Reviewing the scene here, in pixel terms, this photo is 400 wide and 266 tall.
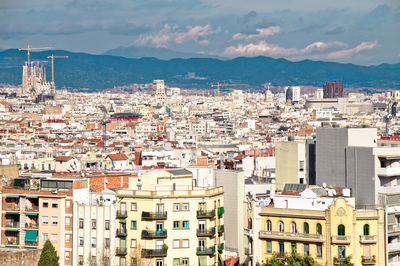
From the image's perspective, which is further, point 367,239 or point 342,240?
point 367,239

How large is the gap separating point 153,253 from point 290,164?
7.46 meters

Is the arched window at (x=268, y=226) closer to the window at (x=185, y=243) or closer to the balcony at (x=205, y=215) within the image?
the balcony at (x=205, y=215)

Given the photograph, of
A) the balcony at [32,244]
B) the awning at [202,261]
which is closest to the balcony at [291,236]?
the awning at [202,261]

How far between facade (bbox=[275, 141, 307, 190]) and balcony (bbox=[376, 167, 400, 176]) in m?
4.79

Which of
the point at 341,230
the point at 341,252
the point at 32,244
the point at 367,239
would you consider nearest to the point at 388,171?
the point at 367,239

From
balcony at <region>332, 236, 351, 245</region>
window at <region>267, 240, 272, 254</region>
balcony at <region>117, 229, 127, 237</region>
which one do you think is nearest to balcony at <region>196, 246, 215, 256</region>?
window at <region>267, 240, 272, 254</region>

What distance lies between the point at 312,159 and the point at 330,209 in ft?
20.4

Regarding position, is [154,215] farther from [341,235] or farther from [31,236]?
[341,235]

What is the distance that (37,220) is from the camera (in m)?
33.1

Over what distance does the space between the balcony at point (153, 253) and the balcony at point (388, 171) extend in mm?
7149

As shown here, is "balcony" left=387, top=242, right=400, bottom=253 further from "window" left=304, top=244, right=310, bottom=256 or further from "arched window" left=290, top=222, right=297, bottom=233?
"arched window" left=290, top=222, right=297, bottom=233

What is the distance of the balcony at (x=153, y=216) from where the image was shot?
30.6 meters

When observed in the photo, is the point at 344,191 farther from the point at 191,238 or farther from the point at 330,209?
the point at 191,238

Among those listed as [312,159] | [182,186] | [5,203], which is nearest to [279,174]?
[312,159]
